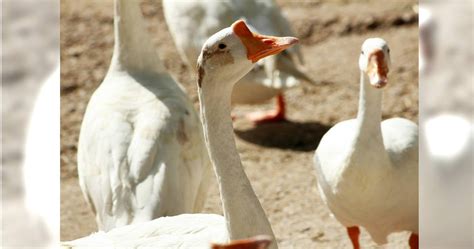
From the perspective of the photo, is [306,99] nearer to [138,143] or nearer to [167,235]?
[138,143]

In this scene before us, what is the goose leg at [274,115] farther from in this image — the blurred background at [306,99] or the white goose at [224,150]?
the white goose at [224,150]

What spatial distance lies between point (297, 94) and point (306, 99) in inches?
6.5

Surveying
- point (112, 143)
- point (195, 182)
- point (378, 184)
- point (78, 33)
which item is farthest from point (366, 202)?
point (78, 33)

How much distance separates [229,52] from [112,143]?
4.84 ft

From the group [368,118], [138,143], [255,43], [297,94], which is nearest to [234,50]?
[255,43]

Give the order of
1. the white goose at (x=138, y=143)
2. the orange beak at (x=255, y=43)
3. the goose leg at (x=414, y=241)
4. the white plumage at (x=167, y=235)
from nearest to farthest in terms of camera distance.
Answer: the orange beak at (x=255, y=43) → the white plumage at (x=167, y=235) → the white goose at (x=138, y=143) → the goose leg at (x=414, y=241)

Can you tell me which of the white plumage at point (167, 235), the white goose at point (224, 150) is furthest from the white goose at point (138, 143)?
the white goose at point (224, 150)

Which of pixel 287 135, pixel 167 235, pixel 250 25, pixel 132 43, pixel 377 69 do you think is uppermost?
pixel 250 25

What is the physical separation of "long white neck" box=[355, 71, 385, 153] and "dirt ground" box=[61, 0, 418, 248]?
1012 mm

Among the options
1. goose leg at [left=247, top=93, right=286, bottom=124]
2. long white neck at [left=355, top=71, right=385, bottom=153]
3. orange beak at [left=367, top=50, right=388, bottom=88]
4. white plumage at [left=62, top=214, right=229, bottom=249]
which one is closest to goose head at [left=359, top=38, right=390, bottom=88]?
orange beak at [left=367, top=50, right=388, bottom=88]

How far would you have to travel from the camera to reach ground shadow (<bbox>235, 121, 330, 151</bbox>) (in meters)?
7.00

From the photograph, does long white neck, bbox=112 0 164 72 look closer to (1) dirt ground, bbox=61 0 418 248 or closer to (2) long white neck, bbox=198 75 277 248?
(1) dirt ground, bbox=61 0 418 248

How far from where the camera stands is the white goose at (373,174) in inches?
174

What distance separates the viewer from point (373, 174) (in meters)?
4.42
